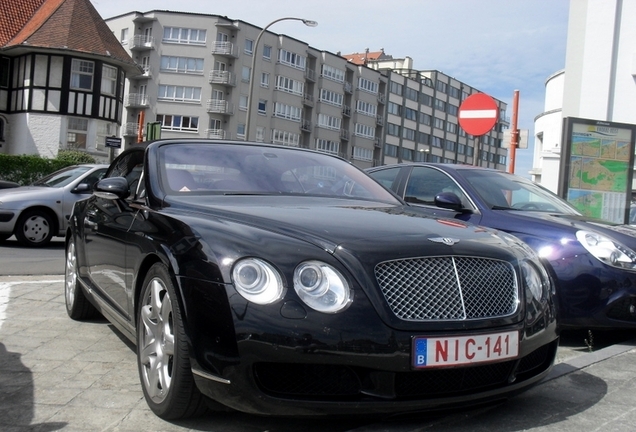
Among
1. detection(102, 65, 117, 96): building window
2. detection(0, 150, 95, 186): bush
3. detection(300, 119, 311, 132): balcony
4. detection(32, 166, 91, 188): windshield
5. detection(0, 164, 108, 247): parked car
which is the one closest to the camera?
detection(0, 164, 108, 247): parked car

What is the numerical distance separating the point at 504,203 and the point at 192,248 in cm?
391

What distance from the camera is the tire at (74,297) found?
227 inches

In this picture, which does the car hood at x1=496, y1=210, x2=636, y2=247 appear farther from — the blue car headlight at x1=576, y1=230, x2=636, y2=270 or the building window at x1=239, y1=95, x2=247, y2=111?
the building window at x1=239, y1=95, x2=247, y2=111

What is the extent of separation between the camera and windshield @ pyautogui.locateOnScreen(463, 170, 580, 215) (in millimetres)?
6501

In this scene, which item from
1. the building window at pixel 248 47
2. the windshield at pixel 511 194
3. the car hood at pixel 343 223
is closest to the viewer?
the car hood at pixel 343 223

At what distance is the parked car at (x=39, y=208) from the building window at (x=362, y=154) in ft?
244

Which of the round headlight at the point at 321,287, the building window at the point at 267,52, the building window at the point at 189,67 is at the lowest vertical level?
the round headlight at the point at 321,287

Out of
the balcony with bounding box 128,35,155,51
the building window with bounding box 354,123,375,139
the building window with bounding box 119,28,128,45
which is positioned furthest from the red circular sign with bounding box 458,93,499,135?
the building window with bounding box 354,123,375,139

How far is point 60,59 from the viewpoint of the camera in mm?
45188

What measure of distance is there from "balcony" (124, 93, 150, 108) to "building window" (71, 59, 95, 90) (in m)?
21.9

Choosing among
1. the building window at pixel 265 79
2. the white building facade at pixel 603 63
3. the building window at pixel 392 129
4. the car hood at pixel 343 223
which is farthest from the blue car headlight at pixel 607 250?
the building window at pixel 392 129

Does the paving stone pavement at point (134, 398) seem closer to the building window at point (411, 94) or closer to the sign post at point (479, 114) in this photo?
the sign post at point (479, 114)

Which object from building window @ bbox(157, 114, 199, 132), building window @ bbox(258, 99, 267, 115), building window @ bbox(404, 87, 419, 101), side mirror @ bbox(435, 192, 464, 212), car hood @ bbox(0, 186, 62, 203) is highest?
building window @ bbox(404, 87, 419, 101)

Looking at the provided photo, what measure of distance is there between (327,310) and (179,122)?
67310 mm
